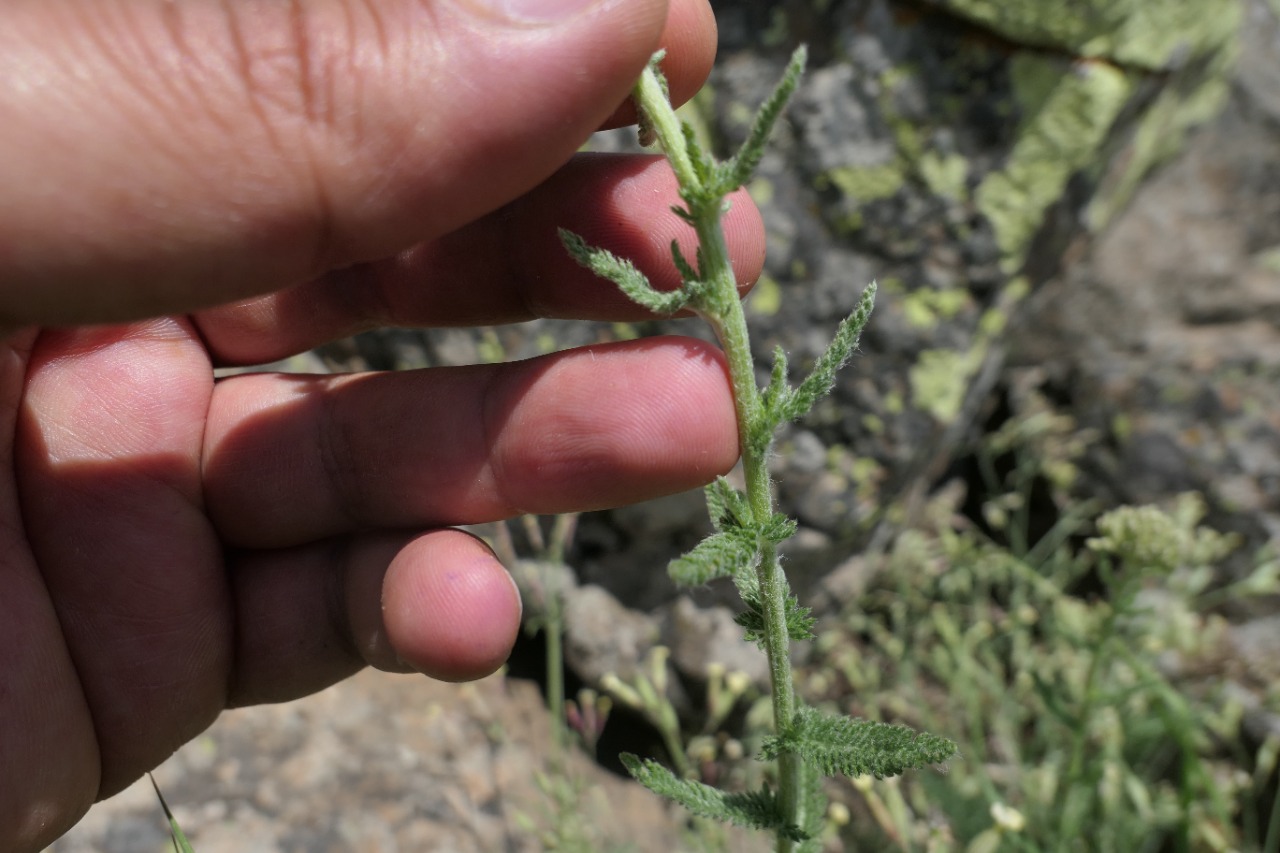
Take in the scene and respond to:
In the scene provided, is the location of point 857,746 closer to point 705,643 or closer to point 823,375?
point 823,375

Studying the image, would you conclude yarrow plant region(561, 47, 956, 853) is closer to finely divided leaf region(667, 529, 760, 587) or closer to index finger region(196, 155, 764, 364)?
finely divided leaf region(667, 529, 760, 587)

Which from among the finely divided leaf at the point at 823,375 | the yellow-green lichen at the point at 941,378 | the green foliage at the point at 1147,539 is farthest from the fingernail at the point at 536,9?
the yellow-green lichen at the point at 941,378

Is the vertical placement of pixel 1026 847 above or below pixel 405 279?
below

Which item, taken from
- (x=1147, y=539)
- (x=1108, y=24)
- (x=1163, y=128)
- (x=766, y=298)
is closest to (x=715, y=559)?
(x=1147, y=539)

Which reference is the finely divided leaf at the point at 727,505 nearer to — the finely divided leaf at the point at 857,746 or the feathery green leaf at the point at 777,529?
the feathery green leaf at the point at 777,529

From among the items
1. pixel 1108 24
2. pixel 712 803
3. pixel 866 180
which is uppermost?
pixel 1108 24

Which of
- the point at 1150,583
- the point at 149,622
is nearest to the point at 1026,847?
the point at 1150,583

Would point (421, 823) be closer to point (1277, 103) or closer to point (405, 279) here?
point (405, 279)
